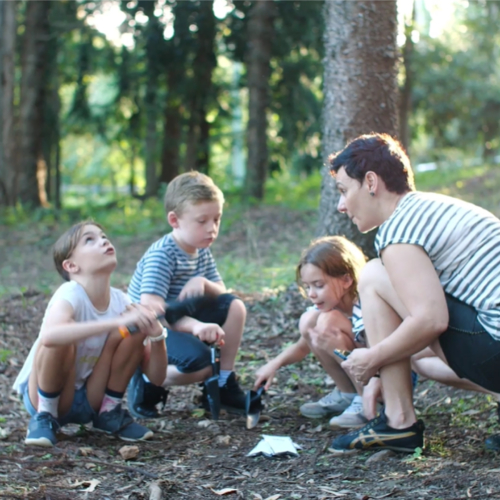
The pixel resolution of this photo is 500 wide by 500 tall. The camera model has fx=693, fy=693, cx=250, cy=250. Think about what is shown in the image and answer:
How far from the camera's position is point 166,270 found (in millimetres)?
3709

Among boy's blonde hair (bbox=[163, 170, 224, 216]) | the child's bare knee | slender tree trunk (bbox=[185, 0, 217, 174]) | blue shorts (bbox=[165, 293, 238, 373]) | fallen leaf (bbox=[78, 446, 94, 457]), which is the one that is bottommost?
fallen leaf (bbox=[78, 446, 94, 457])

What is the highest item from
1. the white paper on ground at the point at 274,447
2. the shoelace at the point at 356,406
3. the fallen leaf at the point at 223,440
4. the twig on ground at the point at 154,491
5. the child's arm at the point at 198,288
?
the child's arm at the point at 198,288

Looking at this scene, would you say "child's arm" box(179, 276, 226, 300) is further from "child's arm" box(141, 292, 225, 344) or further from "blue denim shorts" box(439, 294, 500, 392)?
"blue denim shorts" box(439, 294, 500, 392)

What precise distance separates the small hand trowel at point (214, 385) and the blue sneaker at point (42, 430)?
0.81 meters

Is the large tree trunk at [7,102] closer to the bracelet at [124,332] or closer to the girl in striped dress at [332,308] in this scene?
the bracelet at [124,332]

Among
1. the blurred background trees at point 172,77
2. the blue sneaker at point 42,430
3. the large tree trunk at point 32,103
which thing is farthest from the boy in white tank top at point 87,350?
the large tree trunk at point 32,103

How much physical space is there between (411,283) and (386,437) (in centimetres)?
75

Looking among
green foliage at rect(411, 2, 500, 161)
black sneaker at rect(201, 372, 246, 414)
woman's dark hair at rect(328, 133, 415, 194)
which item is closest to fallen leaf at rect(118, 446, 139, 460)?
black sneaker at rect(201, 372, 246, 414)

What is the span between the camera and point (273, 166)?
1653 centimetres

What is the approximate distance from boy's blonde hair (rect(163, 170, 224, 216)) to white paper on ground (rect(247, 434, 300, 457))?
4.29 ft

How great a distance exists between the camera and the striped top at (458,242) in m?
2.69

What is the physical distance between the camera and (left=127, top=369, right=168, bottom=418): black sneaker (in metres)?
3.74

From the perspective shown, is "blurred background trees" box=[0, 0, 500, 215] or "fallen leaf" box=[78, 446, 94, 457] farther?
"blurred background trees" box=[0, 0, 500, 215]

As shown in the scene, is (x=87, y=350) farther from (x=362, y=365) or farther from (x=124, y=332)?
(x=362, y=365)
